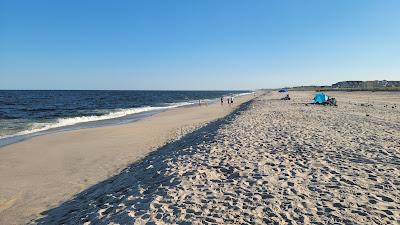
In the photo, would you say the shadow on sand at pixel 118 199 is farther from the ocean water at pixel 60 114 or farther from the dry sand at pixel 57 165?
the ocean water at pixel 60 114

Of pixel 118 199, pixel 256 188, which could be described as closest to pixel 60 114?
pixel 118 199

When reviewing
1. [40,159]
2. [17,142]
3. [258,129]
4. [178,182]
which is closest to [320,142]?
[258,129]

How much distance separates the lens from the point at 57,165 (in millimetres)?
12906

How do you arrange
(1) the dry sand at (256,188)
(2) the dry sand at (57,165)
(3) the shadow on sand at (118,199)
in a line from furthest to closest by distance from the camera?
(2) the dry sand at (57,165)
(3) the shadow on sand at (118,199)
(1) the dry sand at (256,188)

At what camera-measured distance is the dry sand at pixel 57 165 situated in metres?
8.85

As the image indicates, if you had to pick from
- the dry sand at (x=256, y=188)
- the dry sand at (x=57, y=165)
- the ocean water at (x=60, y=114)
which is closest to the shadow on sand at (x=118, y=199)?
the dry sand at (x=256, y=188)

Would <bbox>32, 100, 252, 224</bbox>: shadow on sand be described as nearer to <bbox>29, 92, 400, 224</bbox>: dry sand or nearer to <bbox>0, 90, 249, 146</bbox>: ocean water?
<bbox>29, 92, 400, 224</bbox>: dry sand

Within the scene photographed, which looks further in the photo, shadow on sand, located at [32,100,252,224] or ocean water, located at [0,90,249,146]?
ocean water, located at [0,90,249,146]

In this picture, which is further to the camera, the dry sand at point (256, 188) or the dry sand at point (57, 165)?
the dry sand at point (57, 165)

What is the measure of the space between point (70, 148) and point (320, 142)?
11.5m

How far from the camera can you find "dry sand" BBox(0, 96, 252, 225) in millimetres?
8852

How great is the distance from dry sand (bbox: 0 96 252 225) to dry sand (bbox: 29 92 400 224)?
2.40ft

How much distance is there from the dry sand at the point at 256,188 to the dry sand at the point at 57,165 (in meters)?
0.73

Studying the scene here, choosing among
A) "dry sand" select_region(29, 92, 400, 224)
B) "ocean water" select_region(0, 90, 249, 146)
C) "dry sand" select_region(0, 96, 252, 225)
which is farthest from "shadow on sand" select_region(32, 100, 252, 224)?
"ocean water" select_region(0, 90, 249, 146)
